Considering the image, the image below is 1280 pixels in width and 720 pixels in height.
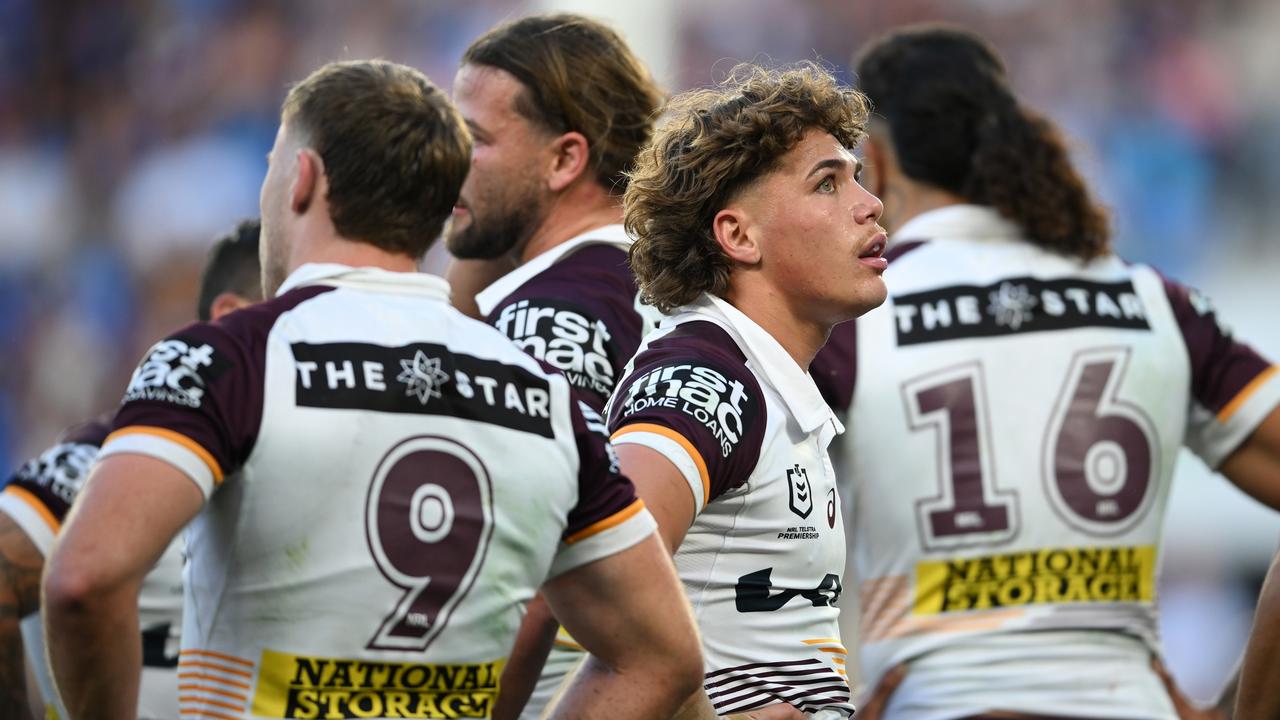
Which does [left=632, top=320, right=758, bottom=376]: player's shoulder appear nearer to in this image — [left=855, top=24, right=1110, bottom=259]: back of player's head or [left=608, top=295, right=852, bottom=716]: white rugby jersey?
[left=608, top=295, right=852, bottom=716]: white rugby jersey

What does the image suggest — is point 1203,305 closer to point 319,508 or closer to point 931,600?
point 931,600

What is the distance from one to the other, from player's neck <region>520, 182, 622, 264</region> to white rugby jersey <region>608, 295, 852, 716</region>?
99 cm

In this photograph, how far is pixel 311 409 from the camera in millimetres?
2869

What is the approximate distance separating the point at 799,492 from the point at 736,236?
588 millimetres

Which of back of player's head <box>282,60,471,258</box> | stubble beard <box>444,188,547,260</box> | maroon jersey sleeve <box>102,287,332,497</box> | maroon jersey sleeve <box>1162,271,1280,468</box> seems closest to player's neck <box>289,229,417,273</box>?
back of player's head <box>282,60,471,258</box>

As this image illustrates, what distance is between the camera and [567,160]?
446 cm

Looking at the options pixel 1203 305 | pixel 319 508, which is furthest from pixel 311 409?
pixel 1203 305

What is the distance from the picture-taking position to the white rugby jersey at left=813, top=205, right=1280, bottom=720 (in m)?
4.58

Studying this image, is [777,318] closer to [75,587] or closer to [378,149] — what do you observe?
[378,149]

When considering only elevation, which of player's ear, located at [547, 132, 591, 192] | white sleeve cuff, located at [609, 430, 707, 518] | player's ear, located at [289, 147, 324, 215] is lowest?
white sleeve cuff, located at [609, 430, 707, 518]

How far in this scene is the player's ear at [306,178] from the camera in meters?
3.17

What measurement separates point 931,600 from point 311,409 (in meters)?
2.28

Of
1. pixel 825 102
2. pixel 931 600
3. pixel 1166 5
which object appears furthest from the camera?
pixel 1166 5

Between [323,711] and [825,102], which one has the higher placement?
[825,102]
